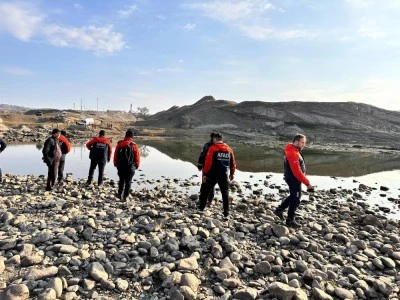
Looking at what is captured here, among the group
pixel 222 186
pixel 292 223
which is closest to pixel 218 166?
pixel 222 186

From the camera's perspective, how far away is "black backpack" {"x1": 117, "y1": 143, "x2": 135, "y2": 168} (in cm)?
1102

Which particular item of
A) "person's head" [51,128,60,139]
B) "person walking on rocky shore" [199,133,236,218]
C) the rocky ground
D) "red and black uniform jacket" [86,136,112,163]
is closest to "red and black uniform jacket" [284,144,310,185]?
the rocky ground

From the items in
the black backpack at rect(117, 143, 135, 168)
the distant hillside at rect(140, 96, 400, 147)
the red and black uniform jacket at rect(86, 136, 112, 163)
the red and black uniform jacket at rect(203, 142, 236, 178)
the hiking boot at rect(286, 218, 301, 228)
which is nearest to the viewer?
the hiking boot at rect(286, 218, 301, 228)

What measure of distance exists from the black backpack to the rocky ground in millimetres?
1299

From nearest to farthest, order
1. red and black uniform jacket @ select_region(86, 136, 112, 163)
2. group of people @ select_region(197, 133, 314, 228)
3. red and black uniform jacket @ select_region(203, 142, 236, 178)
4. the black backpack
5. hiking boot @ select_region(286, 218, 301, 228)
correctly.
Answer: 1. group of people @ select_region(197, 133, 314, 228)
2. hiking boot @ select_region(286, 218, 301, 228)
3. red and black uniform jacket @ select_region(203, 142, 236, 178)
4. the black backpack
5. red and black uniform jacket @ select_region(86, 136, 112, 163)

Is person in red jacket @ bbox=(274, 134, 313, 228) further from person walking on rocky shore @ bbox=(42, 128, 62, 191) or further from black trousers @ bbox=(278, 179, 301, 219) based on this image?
person walking on rocky shore @ bbox=(42, 128, 62, 191)

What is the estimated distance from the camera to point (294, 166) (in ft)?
29.4

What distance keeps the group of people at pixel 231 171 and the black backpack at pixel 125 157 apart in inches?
93.6

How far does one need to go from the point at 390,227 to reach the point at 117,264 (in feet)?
27.5

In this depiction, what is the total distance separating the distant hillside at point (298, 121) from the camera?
232 ft

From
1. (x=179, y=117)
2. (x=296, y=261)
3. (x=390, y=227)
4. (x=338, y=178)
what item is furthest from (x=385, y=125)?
(x=296, y=261)

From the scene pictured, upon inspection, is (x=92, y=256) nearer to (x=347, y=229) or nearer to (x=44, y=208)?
(x=44, y=208)

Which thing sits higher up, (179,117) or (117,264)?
(179,117)

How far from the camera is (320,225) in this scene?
31.7 ft
